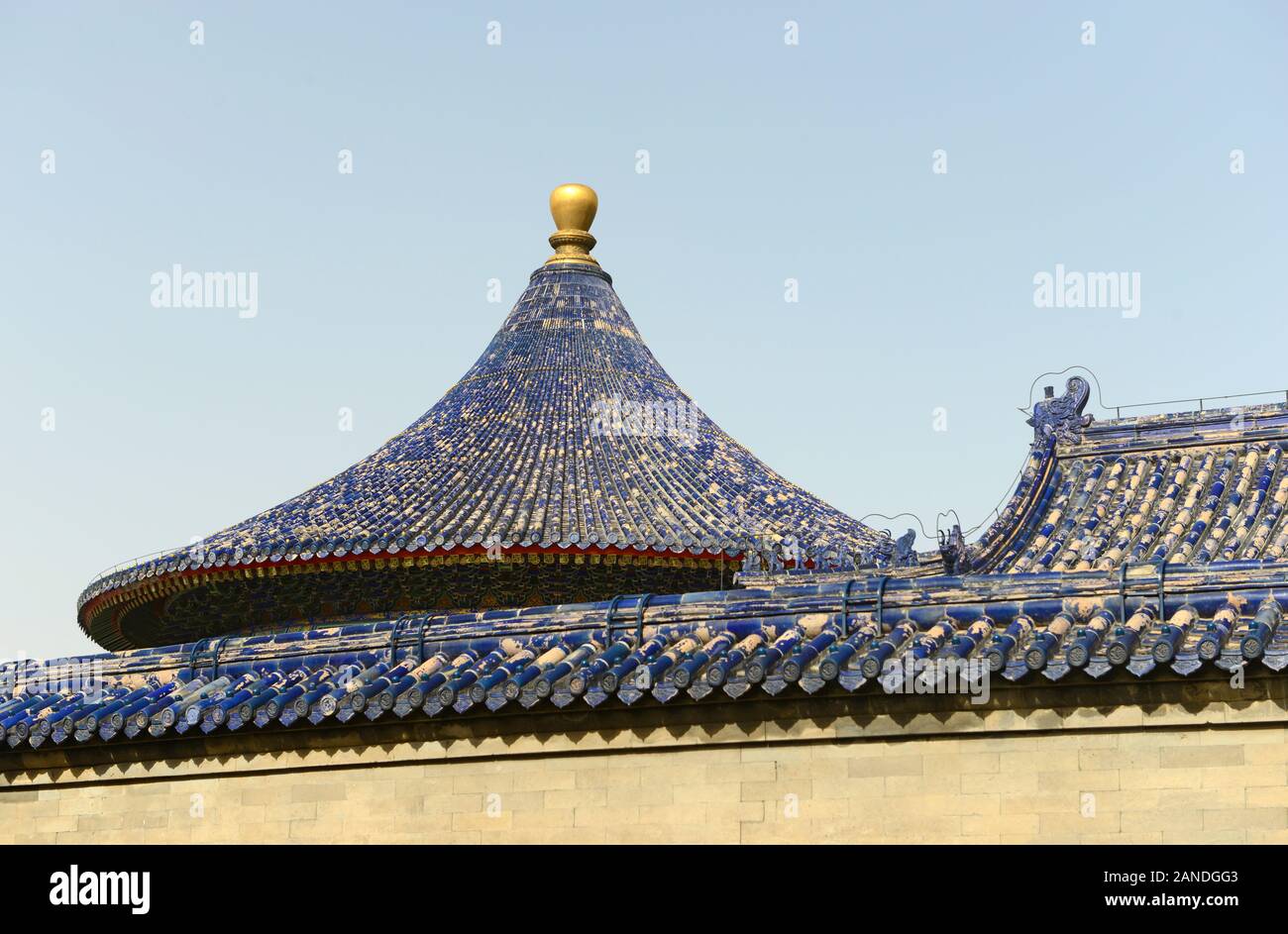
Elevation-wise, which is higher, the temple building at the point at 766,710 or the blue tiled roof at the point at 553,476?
the blue tiled roof at the point at 553,476

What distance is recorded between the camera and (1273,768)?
1058cm

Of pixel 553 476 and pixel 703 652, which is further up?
pixel 553 476

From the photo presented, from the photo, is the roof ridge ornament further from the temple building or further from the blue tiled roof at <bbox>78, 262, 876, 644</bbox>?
the blue tiled roof at <bbox>78, 262, 876, 644</bbox>

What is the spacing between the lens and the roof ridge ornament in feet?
61.0

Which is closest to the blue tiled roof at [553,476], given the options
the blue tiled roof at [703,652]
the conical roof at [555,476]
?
the conical roof at [555,476]

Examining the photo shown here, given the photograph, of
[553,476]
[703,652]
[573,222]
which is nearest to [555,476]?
[553,476]

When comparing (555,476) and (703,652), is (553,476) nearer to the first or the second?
(555,476)

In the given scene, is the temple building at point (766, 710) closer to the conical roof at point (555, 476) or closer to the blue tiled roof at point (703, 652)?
the blue tiled roof at point (703, 652)

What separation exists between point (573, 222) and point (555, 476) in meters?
4.93

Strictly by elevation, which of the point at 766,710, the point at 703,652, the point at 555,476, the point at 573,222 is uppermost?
the point at 573,222

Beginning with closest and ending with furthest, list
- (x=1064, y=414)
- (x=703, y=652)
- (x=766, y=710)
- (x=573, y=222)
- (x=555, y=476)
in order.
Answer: (x=766, y=710)
(x=703, y=652)
(x=1064, y=414)
(x=555, y=476)
(x=573, y=222)

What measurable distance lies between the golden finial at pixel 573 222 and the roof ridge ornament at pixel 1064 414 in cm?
913

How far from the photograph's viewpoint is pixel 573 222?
1050 inches

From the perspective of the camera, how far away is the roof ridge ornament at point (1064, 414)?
1859 cm
